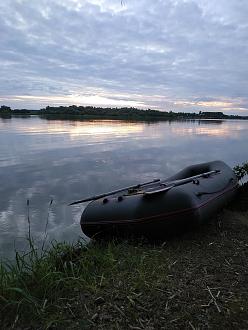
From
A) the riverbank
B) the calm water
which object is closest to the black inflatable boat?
the riverbank

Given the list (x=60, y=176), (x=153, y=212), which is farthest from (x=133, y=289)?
(x=60, y=176)

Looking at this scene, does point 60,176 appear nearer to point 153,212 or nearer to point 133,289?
point 153,212

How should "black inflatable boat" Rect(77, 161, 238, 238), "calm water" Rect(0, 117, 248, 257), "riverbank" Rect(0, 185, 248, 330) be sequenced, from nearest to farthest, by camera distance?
1. "riverbank" Rect(0, 185, 248, 330)
2. "black inflatable boat" Rect(77, 161, 238, 238)
3. "calm water" Rect(0, 117, 248, 257)

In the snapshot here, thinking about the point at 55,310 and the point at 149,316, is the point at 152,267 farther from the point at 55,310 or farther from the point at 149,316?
the point at 55,310

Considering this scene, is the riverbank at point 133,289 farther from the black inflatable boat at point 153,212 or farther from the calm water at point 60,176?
the calm water at point 60,176

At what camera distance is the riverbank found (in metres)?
2.86

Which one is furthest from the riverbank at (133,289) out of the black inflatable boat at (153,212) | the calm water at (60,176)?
the calm water at (60,176)

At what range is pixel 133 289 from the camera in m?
3.37

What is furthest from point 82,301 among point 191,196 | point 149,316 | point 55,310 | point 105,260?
point 191,196

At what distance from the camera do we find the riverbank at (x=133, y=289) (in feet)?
9.39

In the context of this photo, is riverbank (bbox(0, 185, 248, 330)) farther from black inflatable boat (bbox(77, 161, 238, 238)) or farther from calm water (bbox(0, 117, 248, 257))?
calm water (bbox(0, 117, 248, 257))

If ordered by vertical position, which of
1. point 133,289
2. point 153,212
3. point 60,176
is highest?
point 153,212

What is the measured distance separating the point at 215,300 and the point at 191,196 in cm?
200

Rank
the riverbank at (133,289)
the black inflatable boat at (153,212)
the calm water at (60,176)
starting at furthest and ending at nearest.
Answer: the calm water at (60,176) < the black inflatable boat at (153,212) < the riverbank at (133,289)
